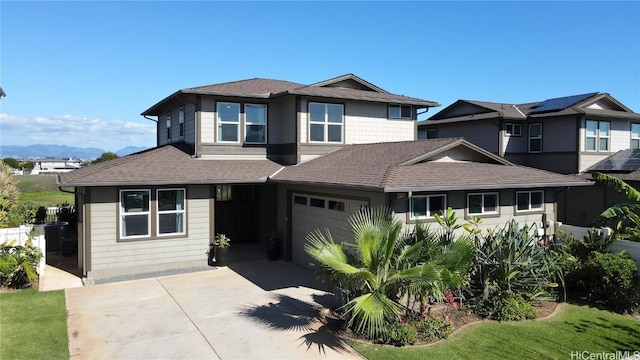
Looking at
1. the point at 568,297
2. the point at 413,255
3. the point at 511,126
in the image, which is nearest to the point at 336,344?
the point at 413,255

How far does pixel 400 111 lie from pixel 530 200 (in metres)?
6.73

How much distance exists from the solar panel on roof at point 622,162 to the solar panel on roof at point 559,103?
129 inches

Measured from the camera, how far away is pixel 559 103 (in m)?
23.9

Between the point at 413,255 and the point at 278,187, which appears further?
the point at 278,187

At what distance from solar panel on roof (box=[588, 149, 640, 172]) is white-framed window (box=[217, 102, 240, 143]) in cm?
1741

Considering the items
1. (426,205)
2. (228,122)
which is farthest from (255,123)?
(426,205)

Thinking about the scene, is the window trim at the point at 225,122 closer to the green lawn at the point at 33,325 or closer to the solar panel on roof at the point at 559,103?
the green lawn at the point at 33,325

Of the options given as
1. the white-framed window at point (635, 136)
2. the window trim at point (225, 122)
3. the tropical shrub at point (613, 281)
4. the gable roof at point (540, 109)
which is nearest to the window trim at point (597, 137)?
the gable roof at point (540, 109)

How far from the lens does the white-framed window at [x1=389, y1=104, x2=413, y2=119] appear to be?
18.5 m

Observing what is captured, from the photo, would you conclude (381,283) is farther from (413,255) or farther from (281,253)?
(281,253)

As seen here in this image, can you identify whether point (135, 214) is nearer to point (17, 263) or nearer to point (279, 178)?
point (17, 263)

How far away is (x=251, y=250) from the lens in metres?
17.2

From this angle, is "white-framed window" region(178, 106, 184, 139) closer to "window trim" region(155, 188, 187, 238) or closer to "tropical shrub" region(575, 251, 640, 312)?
"window trim" region(155, 188, 187, 238)

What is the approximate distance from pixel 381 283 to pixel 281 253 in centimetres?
781
